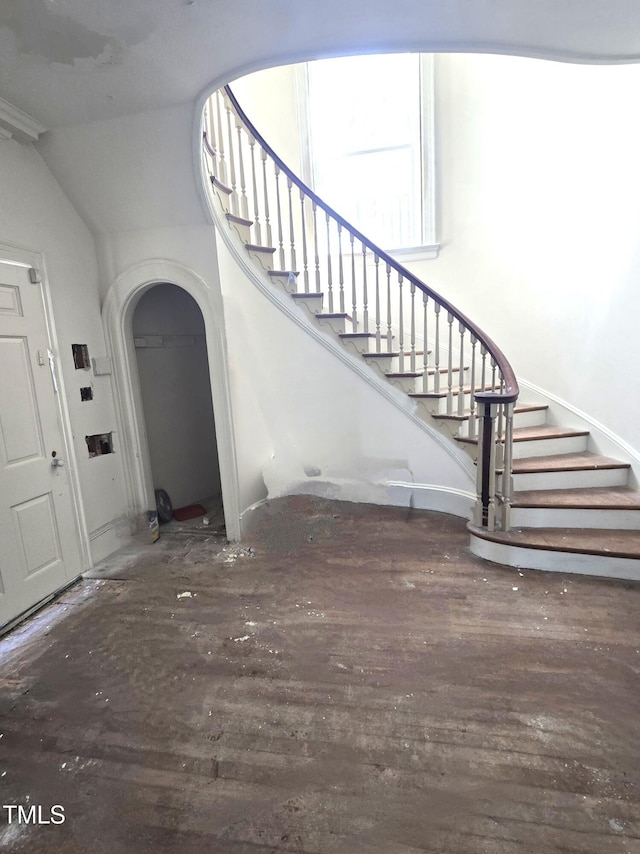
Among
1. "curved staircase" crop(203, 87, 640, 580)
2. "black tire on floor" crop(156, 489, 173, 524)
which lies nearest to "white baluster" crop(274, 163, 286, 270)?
"curved staircase" crop(203, 87, 640, 580)

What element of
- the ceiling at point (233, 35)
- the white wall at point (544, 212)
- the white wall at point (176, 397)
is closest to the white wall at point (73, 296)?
the ceiling at point (233, 35)

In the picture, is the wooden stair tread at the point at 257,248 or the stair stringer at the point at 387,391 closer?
the wooden stair tread at the point at 257,248

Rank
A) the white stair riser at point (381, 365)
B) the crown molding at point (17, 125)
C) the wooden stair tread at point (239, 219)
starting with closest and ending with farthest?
the crown molding at point (17, 125) → the wooden stair tread at point (239, 219) → the white stair riser at point (381, 365)

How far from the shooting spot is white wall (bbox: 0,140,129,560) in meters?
2.58

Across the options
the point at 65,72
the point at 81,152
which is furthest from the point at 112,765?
the point at 81,152

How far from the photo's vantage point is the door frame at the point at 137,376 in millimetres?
3166

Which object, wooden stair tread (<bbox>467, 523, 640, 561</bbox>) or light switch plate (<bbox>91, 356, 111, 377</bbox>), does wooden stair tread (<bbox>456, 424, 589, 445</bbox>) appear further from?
light switch plate (<bbox>91, 356, 111, 377</bbox>)

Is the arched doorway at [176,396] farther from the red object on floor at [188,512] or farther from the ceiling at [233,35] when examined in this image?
the ceiling at [233,35]

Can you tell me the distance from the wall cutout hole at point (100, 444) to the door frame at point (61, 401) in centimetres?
21

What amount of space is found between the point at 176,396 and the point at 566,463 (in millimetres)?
3480

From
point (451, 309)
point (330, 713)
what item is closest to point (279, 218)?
point (451, 309)

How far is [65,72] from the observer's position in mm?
2074

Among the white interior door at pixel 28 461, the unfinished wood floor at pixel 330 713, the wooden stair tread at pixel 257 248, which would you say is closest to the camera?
the unfinished wood floor at pixel 330 713

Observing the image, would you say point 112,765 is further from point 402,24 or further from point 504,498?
point 402,24
